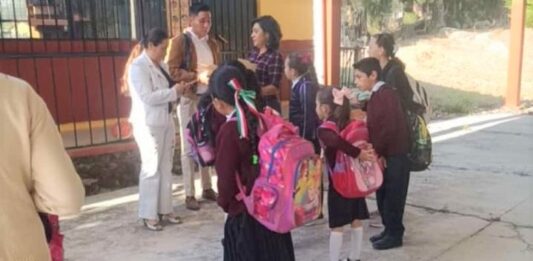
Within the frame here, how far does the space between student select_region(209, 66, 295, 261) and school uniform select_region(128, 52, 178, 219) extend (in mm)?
1563

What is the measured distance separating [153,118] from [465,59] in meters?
19.3

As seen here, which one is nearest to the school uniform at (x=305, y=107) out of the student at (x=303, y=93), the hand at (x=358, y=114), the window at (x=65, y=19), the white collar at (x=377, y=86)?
the student at (x=303, y=93)

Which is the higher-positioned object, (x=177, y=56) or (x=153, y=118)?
(x=177, y=56)

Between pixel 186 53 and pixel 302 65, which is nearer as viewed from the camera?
pixel 302 65

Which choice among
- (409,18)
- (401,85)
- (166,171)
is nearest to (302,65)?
(401,85)

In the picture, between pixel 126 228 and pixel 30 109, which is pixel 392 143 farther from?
pixel 30 109

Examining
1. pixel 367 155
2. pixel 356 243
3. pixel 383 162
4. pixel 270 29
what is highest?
pixel 270 29

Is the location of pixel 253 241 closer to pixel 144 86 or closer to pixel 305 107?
pixel 305 107

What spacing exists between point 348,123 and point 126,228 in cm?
212

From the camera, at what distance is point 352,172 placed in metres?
3.77

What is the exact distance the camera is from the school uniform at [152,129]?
4516 mm

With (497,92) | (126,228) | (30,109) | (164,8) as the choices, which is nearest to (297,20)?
(164,8)

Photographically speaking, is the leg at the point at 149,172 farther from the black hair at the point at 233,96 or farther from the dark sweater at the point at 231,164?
the dark sweater at the point at 231,164

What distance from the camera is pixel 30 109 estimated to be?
5.66ft
